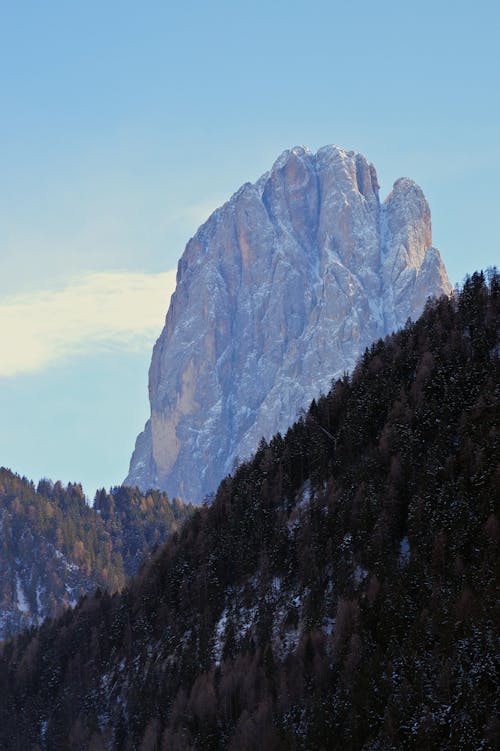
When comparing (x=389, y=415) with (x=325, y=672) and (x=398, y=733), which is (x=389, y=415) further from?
(x=398, y=733)

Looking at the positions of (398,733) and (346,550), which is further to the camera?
(346,550)

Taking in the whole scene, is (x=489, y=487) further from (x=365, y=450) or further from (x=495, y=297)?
(x=495, y=297)

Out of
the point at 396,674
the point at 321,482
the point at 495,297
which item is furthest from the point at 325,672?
the point at 495,297

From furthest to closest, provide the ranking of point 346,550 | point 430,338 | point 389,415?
point 430,338
point 389,415
point 346,550

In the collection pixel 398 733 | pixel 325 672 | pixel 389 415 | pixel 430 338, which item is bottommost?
pixel 398 733

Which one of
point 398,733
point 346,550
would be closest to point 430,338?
point 346,550

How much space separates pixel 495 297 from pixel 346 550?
160 ft

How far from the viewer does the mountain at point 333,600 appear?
349 ft

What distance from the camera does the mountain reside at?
349 feet

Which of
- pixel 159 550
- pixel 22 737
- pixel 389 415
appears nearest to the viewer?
pixel 389 415

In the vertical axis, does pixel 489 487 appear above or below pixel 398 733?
above

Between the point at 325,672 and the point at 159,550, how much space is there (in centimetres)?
8023

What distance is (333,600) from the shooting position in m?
131

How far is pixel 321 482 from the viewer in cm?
15625
